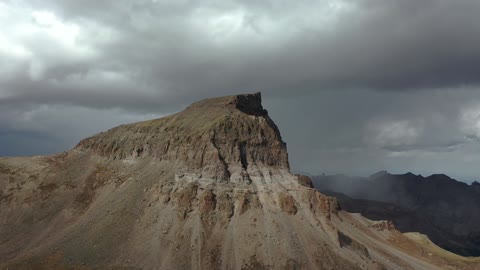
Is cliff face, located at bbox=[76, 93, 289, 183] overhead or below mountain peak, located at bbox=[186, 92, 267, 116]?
below

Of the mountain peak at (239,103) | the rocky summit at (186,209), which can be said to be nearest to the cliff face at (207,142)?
the mountain peak at (239,103)

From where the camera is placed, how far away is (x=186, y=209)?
127 m

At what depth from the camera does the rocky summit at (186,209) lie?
115438 millimetres

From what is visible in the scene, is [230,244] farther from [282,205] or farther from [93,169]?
[93,169]

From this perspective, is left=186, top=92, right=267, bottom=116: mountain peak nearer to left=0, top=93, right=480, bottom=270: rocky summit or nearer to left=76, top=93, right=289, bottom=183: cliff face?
left=76, top=93, right=289, bottom=183: cliff face

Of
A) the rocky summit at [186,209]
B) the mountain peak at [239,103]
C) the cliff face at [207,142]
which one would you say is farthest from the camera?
the mountain peak at [239,103]

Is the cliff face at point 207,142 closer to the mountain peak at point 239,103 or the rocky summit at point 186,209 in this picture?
the mountain peak at point 239,103

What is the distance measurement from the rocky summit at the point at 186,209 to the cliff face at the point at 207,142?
44 cm

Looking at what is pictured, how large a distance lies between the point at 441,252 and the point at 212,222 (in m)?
102

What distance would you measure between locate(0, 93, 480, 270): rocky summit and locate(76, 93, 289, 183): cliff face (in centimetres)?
44

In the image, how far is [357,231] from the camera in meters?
150

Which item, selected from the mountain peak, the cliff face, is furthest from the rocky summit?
the mountain peak

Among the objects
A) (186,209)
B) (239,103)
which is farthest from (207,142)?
(239,103)

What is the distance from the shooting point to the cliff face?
5551 inches
